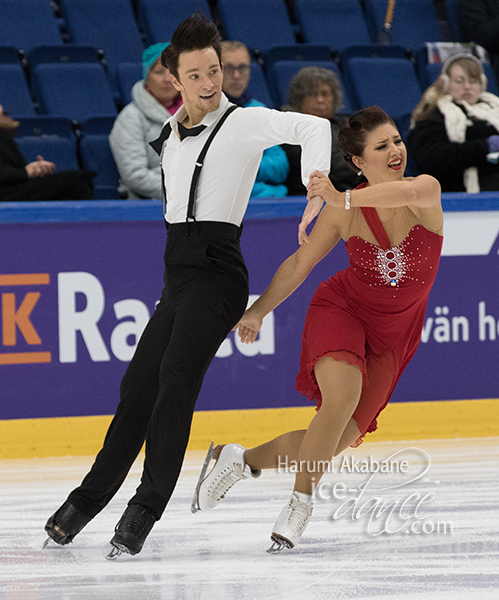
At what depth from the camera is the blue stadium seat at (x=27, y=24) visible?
6215 millimetres

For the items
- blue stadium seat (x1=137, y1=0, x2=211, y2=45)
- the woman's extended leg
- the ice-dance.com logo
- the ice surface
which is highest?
blue stadium seat (x1=137, y1=0, x2=211, y2=45)

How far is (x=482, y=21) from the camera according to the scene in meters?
6.77

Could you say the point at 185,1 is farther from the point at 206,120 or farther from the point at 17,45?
the point at 206,120

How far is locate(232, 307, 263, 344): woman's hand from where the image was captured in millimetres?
3018

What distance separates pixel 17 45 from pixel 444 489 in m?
4.12

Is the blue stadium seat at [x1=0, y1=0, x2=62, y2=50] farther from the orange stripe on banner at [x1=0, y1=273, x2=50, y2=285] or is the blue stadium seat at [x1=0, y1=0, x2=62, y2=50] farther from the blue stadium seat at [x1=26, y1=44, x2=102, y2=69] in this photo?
the orange stripe on banner at [x1=0, y1=273, x2=50, y2=285]

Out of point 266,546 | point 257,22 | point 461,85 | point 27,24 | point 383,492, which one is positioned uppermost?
point 27,24

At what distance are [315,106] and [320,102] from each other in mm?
33

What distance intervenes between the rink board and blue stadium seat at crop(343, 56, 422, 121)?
7.19 ft

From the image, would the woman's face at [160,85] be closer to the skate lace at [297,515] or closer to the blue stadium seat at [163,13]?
the blue stadium seat at [163,13]

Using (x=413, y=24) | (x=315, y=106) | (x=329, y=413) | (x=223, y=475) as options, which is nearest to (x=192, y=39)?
(x=329, y=413)

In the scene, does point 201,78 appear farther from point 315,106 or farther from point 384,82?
point 384,82

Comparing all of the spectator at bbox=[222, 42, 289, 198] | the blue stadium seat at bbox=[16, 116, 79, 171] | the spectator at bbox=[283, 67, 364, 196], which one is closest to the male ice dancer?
the spectator at bbox=[222, 42, 289, 198]

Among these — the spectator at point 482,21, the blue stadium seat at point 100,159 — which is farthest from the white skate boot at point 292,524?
the spectator at point 482,21
